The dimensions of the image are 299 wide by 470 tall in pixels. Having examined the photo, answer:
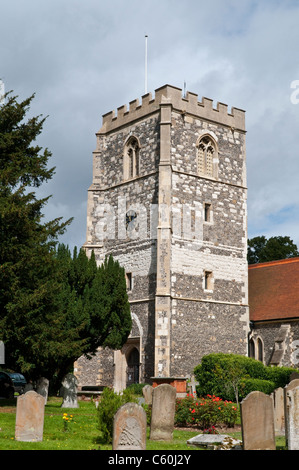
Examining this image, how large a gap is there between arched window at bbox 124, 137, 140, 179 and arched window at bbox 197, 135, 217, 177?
113 inches

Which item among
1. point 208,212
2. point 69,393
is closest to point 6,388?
point 69,393

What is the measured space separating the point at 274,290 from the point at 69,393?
1321cm

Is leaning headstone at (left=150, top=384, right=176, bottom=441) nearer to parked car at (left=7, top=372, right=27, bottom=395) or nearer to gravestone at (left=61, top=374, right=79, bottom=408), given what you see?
gravestone at (left=61, top=374, right=79, bottom=408)

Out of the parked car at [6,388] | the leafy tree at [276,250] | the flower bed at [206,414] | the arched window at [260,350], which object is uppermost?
the leafy tree at [276,250]

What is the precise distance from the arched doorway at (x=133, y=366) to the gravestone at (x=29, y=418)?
49.6ft

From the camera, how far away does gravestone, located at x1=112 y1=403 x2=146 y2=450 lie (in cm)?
991

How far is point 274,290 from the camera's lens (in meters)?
29.5

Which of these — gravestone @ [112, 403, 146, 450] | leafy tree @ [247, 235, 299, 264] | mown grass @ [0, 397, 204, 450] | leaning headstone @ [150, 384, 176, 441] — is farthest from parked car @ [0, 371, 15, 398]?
leafy tree @ [247, 235, 299, 264]

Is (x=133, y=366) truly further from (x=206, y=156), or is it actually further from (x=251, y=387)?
(x=206, y=156)

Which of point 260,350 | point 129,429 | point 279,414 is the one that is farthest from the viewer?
point 260,350

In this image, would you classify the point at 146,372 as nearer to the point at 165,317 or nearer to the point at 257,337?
the point at 165,317

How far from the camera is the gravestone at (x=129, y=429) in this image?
9914mm

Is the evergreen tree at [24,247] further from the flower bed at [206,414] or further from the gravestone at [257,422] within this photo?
the gravestone at [257,422]

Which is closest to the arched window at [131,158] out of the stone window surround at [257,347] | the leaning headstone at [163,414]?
the stone window surround at [257,347]
